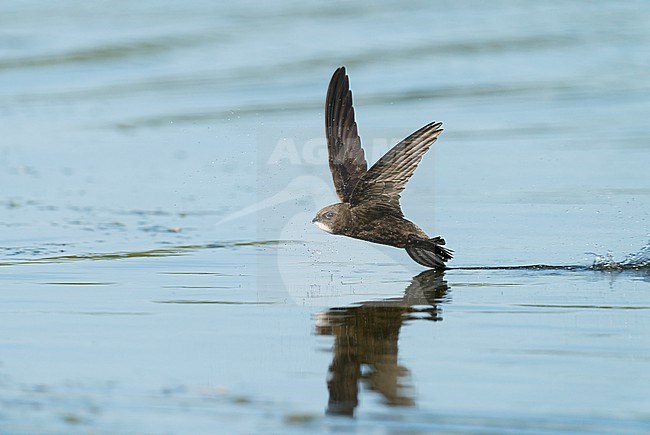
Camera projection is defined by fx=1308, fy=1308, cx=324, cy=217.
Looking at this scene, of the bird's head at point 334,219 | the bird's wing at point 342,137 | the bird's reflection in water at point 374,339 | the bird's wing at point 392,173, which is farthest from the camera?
the bird's wing at point 342,137

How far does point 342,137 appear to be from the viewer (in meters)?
8.66

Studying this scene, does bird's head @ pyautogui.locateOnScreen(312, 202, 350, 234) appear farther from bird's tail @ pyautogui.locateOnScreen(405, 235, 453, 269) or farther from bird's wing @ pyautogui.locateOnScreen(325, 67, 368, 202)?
bird's tail @ pyautogui.locateOnScreen(405, 235, 453, 269)

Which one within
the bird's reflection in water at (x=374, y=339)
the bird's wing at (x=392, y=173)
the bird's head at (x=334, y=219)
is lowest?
the bird's reflection in water at (x=374, y=339)

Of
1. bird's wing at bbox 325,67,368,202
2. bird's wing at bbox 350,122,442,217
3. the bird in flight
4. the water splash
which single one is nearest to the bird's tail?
the bird in flight

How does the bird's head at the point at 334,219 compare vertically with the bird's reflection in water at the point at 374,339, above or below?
above

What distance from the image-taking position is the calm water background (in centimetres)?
550

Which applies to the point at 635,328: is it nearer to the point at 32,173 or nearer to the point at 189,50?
the point at 32,173

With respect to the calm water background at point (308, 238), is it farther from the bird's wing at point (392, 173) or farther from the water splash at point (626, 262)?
the bird's wing at point (392, 173)

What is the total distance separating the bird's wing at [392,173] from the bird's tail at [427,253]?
0.22 m

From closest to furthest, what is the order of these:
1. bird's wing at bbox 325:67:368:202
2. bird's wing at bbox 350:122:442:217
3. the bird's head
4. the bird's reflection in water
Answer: the bird's reflection in water, bird's wing at bbox 350:122:442:217, the bird's head, bird's wing at bbox 325:67:368:202

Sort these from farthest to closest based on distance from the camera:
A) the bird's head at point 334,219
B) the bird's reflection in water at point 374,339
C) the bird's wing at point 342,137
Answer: the bird's wing at point 342,137 < the bird's head at point 334,219 < the bird's reflection in water at point 374,339

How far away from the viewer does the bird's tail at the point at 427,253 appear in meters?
8.29

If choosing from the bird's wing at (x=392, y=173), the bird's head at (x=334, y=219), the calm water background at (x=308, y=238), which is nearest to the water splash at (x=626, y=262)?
the calm water background at (x=308, y=238)

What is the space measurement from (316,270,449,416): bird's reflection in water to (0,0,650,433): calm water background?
0.02m
